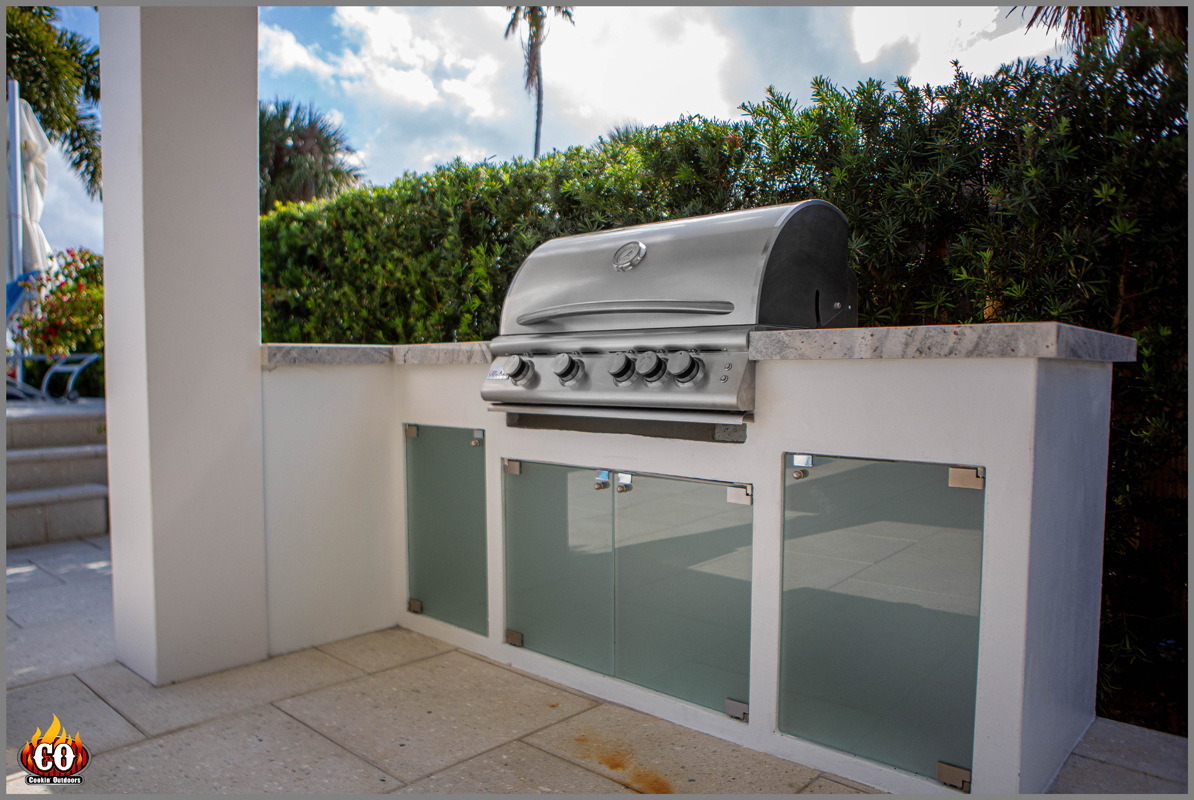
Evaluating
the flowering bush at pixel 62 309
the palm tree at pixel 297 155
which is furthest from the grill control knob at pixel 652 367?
the palm tree at pixel 297 155

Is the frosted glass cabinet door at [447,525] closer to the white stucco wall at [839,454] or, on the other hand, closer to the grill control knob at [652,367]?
the white stucco wall at [839,454]

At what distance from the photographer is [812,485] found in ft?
7.20

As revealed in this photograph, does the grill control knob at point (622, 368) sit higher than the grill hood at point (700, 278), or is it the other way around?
the grill hood at point (700, 278)

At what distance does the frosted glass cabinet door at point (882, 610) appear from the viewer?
1.97 metres

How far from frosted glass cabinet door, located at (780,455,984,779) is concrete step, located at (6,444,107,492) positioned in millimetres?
5790

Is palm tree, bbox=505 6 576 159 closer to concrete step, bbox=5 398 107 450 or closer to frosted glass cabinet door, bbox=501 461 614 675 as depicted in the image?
concrete step, bbox=5 398 107 450

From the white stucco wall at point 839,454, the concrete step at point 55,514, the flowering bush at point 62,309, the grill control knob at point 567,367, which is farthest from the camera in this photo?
the flowering bush at point 62,309

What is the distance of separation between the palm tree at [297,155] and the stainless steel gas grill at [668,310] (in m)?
17.8

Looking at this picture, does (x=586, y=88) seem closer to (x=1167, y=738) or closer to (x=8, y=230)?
(x=8, y=230)

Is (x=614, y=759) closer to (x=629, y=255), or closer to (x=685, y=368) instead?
(x=685, y=368)

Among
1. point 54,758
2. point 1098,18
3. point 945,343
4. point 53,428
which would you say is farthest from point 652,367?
point 53,428

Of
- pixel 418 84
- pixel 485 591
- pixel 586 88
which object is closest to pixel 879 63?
pixel 485 591

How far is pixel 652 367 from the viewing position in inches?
91.4

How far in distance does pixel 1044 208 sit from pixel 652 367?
172 cm
